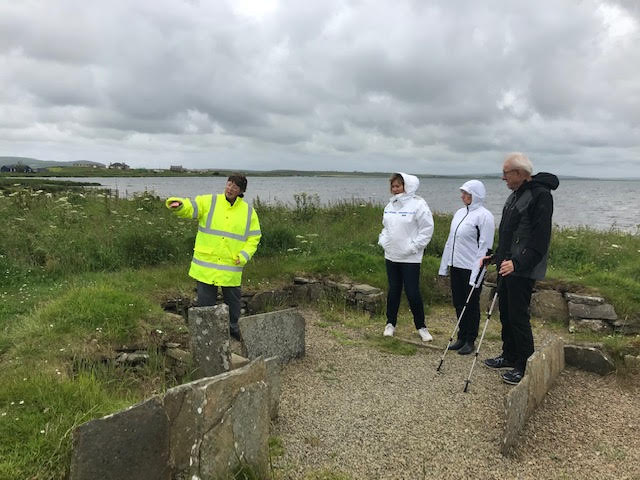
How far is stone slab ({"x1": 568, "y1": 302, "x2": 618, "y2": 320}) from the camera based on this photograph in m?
7.41

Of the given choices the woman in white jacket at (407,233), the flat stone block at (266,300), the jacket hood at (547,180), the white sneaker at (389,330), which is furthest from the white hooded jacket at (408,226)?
the flat stone block at (266,300)

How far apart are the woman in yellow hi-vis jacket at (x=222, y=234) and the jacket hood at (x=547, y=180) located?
3186 millimetres

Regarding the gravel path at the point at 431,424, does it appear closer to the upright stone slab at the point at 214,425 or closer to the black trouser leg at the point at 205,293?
the upright stone slab at the point at 214,425

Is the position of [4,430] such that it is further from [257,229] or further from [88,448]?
[257,229]

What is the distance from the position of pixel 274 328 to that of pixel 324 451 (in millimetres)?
2089

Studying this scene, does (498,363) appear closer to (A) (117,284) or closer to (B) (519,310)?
(B) (519,310)

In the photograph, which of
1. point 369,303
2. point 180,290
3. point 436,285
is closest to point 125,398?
point 180,290

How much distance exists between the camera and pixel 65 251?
899 cm

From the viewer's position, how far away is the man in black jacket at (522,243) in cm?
471

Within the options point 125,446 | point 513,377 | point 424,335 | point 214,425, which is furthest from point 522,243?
point 125,446

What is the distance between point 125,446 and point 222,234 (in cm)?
297

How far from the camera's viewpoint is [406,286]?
6.64 meters

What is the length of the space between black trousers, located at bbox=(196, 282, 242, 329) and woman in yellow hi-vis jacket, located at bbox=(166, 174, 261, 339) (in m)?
0.01

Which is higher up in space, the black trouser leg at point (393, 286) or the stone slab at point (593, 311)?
the black trouser leg at point (393, 286)
